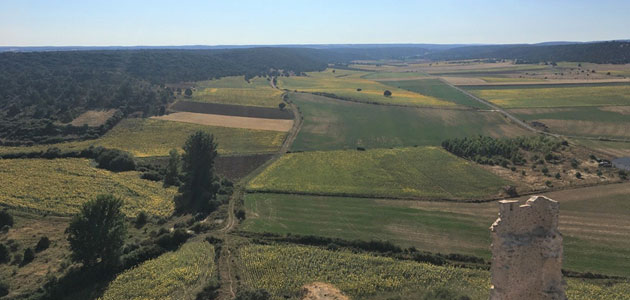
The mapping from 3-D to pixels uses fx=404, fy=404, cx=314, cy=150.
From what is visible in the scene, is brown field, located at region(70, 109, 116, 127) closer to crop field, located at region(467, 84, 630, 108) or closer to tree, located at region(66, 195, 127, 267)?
tree, located at region(66, 195, 127, 267)

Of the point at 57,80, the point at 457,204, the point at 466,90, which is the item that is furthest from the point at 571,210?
the point at 57,80

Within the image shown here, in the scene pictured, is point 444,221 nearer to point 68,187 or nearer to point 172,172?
point 172,172

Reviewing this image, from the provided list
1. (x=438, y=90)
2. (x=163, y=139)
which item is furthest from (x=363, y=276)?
(x=438, y=90)

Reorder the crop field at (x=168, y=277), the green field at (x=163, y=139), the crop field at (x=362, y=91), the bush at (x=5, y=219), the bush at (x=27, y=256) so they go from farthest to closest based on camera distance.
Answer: the crop field at (x=362, y=91), the green field at (x=163, y=139), the bush at (x=5, y=219), the bush at (x=27, y=256), the crop field at (x=168, y=277)

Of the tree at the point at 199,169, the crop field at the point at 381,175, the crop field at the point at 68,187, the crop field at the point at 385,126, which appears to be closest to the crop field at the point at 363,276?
the crop field at the point at 381,175

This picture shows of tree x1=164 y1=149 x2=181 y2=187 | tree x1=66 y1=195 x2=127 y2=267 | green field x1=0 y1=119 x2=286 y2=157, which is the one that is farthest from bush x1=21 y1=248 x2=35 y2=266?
green field x1=0 y1=119 x2=286 y2=157

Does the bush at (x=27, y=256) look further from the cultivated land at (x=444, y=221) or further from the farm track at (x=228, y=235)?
the cultivated land at (x=444, y=221)
